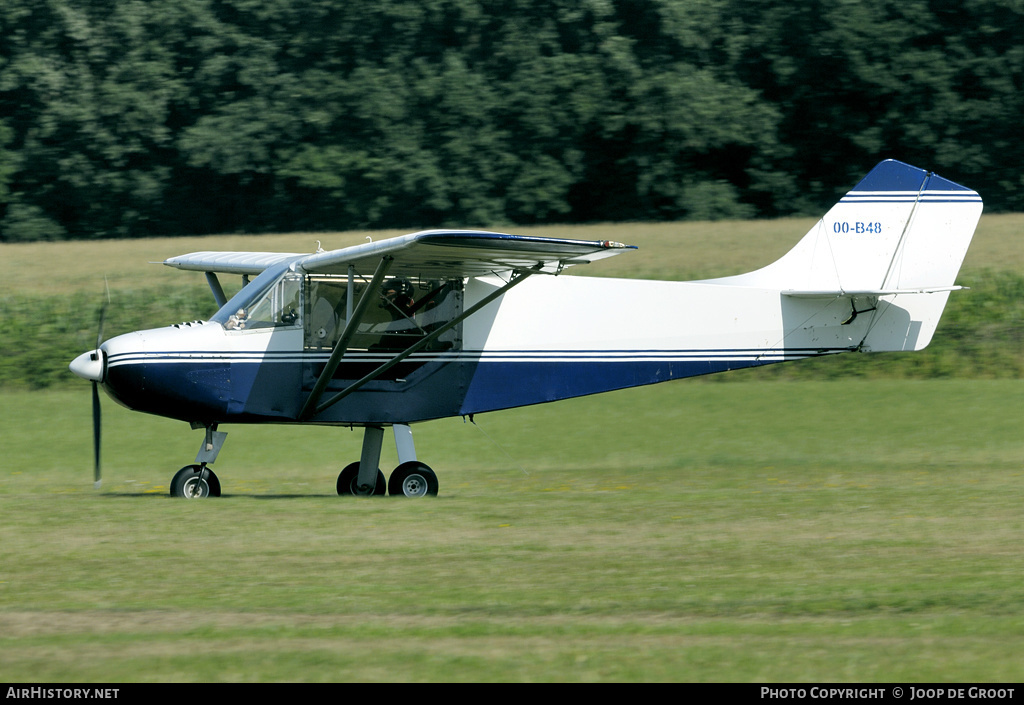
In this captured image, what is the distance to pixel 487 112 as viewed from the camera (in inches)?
1428

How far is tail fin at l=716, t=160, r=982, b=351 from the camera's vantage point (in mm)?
13094

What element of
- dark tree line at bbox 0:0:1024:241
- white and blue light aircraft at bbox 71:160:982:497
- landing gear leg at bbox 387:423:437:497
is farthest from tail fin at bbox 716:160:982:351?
dark tree line at bbox 0:0:1024:241

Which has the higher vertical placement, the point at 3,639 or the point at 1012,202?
the point at 1012,202

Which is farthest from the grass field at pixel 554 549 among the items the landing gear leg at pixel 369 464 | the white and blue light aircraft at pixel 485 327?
the white and blue light aircraft at pixel 485 327

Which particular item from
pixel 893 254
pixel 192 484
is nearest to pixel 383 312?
pixel 192 484

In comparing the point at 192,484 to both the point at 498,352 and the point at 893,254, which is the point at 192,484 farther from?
the point at 893,254

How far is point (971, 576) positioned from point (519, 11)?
110ft

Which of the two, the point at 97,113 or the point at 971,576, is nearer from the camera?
the point at 971,576

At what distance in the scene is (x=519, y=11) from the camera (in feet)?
125

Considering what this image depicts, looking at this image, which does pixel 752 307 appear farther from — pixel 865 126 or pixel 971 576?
pixel 865 126

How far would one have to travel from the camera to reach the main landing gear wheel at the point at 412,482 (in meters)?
11.8
